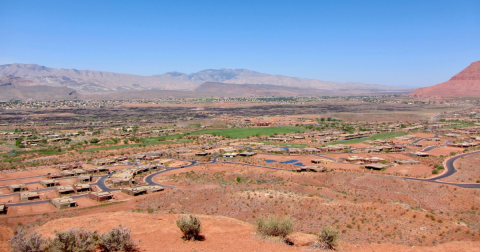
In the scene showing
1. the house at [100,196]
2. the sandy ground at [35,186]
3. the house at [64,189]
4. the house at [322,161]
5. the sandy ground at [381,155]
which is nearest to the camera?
the house at [100,196]

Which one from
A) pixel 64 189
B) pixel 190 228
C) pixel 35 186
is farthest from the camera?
pixel 35 186

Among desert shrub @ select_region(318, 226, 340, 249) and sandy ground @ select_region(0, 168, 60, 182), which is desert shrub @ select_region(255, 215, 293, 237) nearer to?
desert shrub @ select_region(318, 226, 340, 249)

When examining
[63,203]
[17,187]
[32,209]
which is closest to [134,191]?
[63,203]

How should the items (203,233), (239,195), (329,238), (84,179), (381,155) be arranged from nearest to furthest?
(329,238) → (203,233) → (239,195) → (84,179) → (381,155)

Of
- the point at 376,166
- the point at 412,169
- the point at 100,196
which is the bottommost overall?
the point at 100,196

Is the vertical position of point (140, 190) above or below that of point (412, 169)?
below

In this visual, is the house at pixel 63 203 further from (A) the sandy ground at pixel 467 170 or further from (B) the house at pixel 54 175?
(A) the sandy ground at pixel 467 170

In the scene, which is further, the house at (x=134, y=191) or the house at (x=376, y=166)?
the house at (x=376, y=166)

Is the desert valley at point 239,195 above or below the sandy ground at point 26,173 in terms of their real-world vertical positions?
above

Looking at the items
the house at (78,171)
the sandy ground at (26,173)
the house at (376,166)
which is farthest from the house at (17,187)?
the house at (376,166)

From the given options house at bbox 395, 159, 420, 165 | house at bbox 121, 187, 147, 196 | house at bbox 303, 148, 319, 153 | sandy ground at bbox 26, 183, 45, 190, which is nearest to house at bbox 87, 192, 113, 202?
house at bbox 121, 187, 147, 196

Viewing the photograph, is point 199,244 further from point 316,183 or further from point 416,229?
point 316,183

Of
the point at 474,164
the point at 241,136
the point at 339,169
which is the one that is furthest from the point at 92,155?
the point at 474,164

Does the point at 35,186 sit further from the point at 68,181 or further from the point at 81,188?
the point at 81,188
